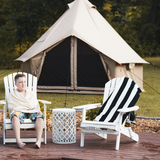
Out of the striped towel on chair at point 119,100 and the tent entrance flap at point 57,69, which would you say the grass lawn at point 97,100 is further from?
the striped towel on chair at point 119,100

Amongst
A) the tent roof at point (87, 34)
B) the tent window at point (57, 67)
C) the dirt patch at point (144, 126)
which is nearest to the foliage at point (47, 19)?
the tent roof at point (87, 34)

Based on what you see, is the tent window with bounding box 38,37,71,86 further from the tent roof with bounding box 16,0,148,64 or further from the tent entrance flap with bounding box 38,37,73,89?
the tent roof with bounding box 16,0,148,64

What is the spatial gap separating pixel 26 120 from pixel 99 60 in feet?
17.4

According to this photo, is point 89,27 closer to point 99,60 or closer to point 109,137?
point 99,60

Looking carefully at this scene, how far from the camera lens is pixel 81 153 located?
10.3 ft

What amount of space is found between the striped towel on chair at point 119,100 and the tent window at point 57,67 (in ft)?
15.0

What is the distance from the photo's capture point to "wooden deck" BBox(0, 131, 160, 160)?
2990 millimetres

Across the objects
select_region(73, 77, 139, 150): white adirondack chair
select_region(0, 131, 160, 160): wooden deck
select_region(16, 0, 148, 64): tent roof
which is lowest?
select_region(0, 131, 160, 160): wooden deck


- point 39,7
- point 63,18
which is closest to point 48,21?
point 39,7

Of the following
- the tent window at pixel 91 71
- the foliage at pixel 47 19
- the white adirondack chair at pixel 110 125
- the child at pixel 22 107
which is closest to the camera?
the white adirondack chair at pixel 110 125

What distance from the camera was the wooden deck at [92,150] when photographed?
299cm

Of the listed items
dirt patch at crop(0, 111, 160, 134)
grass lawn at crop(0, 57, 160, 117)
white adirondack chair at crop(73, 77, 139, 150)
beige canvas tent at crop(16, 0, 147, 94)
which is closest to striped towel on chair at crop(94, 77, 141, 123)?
white adirondack chair at crop(73, 77, 139, 150)

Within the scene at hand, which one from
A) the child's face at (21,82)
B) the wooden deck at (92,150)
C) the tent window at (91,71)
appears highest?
the tent window at (91,71)

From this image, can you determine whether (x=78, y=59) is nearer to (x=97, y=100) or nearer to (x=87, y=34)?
(x=87, y=34)
